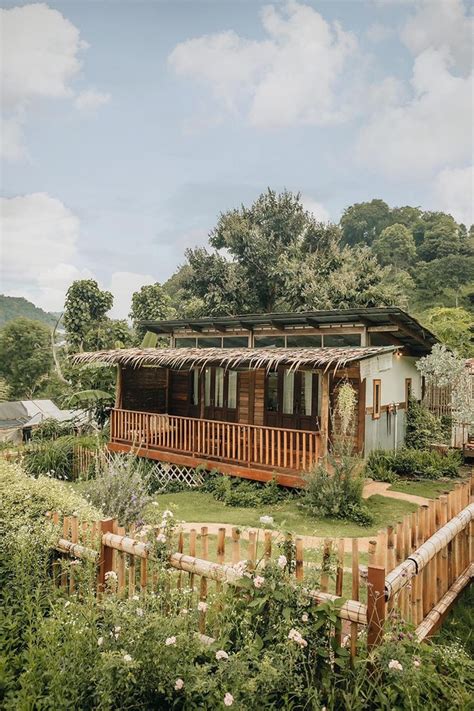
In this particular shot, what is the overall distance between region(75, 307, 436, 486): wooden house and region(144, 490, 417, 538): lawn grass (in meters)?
0.99

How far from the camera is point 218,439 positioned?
11.2 m

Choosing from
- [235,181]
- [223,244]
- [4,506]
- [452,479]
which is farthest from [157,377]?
[235,181]

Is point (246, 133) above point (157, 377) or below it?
above

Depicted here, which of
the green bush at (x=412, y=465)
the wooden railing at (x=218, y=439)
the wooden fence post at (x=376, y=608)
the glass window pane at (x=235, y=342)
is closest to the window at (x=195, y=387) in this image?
the wooden railing at (x=218, y=439)

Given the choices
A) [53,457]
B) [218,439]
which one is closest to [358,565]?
[218,439]

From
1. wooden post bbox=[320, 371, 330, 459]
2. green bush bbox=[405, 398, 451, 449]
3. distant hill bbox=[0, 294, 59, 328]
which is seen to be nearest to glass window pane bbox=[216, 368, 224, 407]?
wooden post bbox=[320, 371, 330, 459]

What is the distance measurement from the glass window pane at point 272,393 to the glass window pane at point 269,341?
2.91 ft

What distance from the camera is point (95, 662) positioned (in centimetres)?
300

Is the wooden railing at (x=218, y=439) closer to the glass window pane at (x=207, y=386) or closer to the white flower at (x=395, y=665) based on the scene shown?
the glass window pane at (x=207, y=386)

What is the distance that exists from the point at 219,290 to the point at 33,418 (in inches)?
515

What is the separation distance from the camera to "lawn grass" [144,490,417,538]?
770cm

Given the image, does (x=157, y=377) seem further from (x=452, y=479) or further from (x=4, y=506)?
(x=4, y=506)

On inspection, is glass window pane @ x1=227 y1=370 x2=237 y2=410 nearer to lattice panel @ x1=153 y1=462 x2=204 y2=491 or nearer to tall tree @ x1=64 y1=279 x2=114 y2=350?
lattice panel @ x1=153 y1=462 x2=204 y2=491

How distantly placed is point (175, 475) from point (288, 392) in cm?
373
